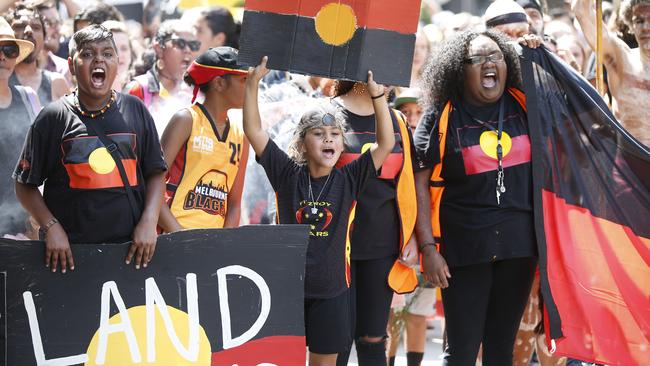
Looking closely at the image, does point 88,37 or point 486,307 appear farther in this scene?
point 486,307

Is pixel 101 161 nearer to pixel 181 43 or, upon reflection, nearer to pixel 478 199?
pixel 478 199

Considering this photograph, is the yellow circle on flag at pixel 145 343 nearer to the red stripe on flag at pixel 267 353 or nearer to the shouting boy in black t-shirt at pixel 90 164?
the red stripe on flag at pixel 267 353

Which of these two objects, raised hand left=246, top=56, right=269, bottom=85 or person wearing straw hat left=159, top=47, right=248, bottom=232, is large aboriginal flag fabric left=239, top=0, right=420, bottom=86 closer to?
raised hand left=246, top=56, right=269, bottom=85

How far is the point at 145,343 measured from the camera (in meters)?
4.63

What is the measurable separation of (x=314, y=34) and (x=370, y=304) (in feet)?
4.50

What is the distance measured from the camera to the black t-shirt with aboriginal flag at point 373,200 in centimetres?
533

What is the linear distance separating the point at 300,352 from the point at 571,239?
158 centimetres

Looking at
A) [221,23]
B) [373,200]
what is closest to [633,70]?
[373,200]

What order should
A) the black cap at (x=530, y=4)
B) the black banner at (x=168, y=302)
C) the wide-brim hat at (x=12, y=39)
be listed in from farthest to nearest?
the black cap at (x=530, y=4), the wide-brim hat at (x=12, y=39), the black banner at (x=168, y=302)

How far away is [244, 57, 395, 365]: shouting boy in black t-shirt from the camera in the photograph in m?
5.00

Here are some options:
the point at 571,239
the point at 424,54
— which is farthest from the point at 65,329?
the point at 424,54

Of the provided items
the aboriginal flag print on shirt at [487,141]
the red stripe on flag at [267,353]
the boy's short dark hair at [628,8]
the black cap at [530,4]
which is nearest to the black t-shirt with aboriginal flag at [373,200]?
the aboriginal flag print on shirt at [487,141]

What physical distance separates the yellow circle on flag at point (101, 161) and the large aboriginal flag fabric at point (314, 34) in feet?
2.56

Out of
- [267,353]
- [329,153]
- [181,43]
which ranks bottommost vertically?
[267,353]
